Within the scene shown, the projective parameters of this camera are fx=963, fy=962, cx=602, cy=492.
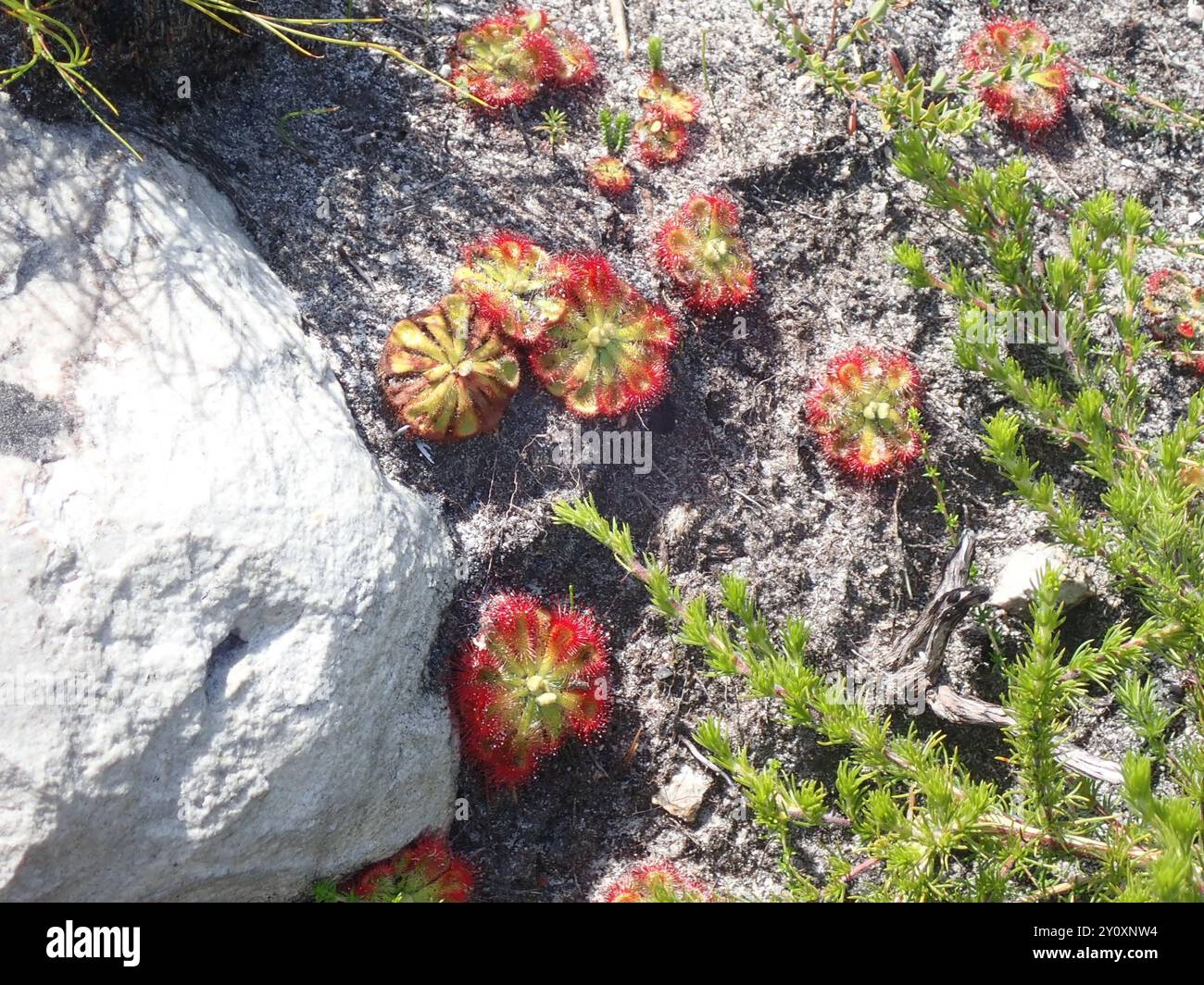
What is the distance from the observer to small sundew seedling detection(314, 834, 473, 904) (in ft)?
9.99

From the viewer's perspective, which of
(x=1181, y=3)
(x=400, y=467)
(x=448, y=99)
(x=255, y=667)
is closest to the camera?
(x=255, y=667)

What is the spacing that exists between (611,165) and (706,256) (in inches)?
22.2

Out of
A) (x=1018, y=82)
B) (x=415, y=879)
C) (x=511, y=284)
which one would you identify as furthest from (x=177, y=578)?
(x=1018, y=82)

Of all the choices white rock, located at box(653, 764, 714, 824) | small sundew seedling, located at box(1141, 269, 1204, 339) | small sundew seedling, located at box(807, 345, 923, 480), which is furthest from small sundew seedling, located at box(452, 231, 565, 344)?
small sundew seedling, located at box(1141, 269, 1204, 339)

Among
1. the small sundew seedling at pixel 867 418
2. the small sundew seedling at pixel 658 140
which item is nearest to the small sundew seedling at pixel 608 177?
the small sundew seedling at pixel 658 140

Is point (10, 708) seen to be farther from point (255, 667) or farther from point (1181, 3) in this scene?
point (1181, 3)

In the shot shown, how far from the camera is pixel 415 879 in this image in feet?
10.2

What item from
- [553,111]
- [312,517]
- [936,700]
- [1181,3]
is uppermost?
[1181,3]

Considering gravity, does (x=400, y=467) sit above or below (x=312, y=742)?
above

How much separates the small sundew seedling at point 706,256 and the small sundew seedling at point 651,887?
2.05 meters

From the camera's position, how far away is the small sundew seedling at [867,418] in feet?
11.8
